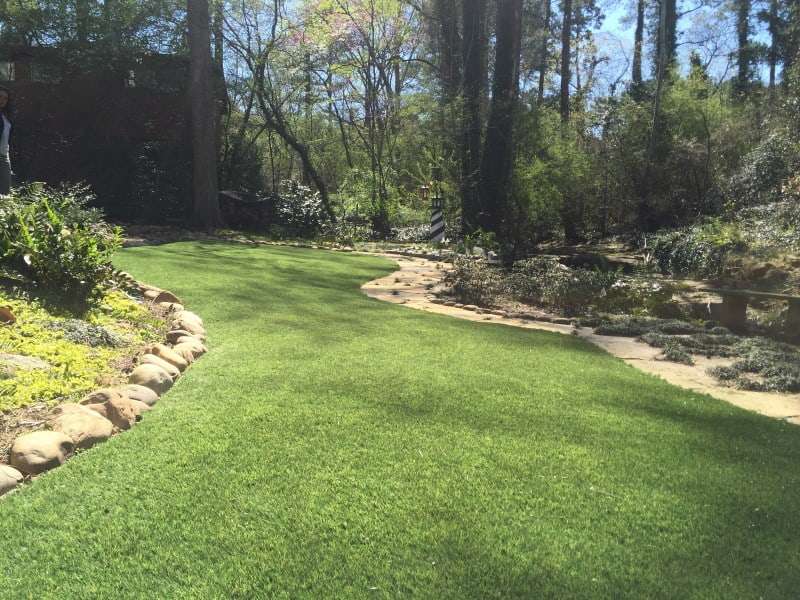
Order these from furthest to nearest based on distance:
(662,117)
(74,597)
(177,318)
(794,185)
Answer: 1. (662,117)
2. (794,185)
3. (177,318)
4. (74,597)

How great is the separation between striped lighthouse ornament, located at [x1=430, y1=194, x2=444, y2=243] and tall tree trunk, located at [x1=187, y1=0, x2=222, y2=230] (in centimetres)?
475

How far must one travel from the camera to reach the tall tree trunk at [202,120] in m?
12.5

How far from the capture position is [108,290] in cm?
486

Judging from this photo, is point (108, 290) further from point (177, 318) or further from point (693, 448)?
point (693, 448)

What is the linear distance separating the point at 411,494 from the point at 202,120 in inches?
489

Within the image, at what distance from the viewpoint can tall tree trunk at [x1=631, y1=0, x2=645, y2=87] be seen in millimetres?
22016

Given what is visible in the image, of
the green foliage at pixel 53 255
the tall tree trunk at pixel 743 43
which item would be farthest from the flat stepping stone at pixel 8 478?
the tall tree trunk at pixel 743 43

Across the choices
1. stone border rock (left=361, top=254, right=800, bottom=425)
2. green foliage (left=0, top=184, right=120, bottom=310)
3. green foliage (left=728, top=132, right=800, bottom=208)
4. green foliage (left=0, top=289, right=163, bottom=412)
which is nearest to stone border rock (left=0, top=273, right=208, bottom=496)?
green foliage (left=0, top=289, right=163, bottom=412)

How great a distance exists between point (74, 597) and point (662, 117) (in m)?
15.7

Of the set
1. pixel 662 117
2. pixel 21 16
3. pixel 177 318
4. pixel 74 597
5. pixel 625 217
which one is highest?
pixel 21 16

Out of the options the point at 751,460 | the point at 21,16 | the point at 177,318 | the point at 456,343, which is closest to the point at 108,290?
the point at 177,318

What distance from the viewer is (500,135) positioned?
12.9 metres

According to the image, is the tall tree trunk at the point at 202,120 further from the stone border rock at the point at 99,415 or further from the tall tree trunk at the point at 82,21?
the stone border rock at the point at 99,415

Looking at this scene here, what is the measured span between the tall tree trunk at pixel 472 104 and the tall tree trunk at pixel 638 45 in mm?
9027
